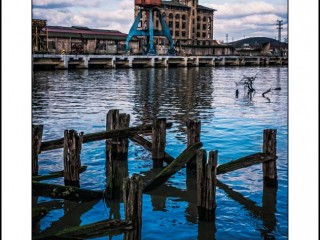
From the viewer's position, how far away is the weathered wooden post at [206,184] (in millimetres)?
7297

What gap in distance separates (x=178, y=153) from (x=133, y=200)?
6996 mm

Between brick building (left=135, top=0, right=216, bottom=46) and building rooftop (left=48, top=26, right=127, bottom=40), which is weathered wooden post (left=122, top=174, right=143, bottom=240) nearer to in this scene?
building rooftop (left=48, top=26, right=127, bottom=40)

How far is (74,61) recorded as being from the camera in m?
50.8

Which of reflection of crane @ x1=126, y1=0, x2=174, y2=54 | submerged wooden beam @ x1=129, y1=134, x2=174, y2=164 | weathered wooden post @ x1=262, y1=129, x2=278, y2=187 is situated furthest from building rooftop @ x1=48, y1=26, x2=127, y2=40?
weathered wooden post @ x1=262, y1=129, x2=278, y2=187

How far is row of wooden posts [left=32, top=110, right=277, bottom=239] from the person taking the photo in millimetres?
5846

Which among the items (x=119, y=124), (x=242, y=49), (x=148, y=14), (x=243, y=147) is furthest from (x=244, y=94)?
(x=242, y=49)

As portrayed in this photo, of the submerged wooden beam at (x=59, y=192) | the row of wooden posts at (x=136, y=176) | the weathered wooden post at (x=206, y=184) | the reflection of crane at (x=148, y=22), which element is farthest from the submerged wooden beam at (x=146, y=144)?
the reflection of crane at (x=148, y=22)

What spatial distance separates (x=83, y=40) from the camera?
2416 inches

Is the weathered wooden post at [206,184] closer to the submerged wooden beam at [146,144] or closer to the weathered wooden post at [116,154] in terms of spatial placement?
the weathered wooden post at [116,154]

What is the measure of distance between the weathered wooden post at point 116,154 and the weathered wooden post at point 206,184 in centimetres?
168

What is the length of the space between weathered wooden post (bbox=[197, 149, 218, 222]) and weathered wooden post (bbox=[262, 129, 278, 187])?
175cm

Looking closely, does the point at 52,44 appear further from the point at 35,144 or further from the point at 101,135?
the point at 35,144
